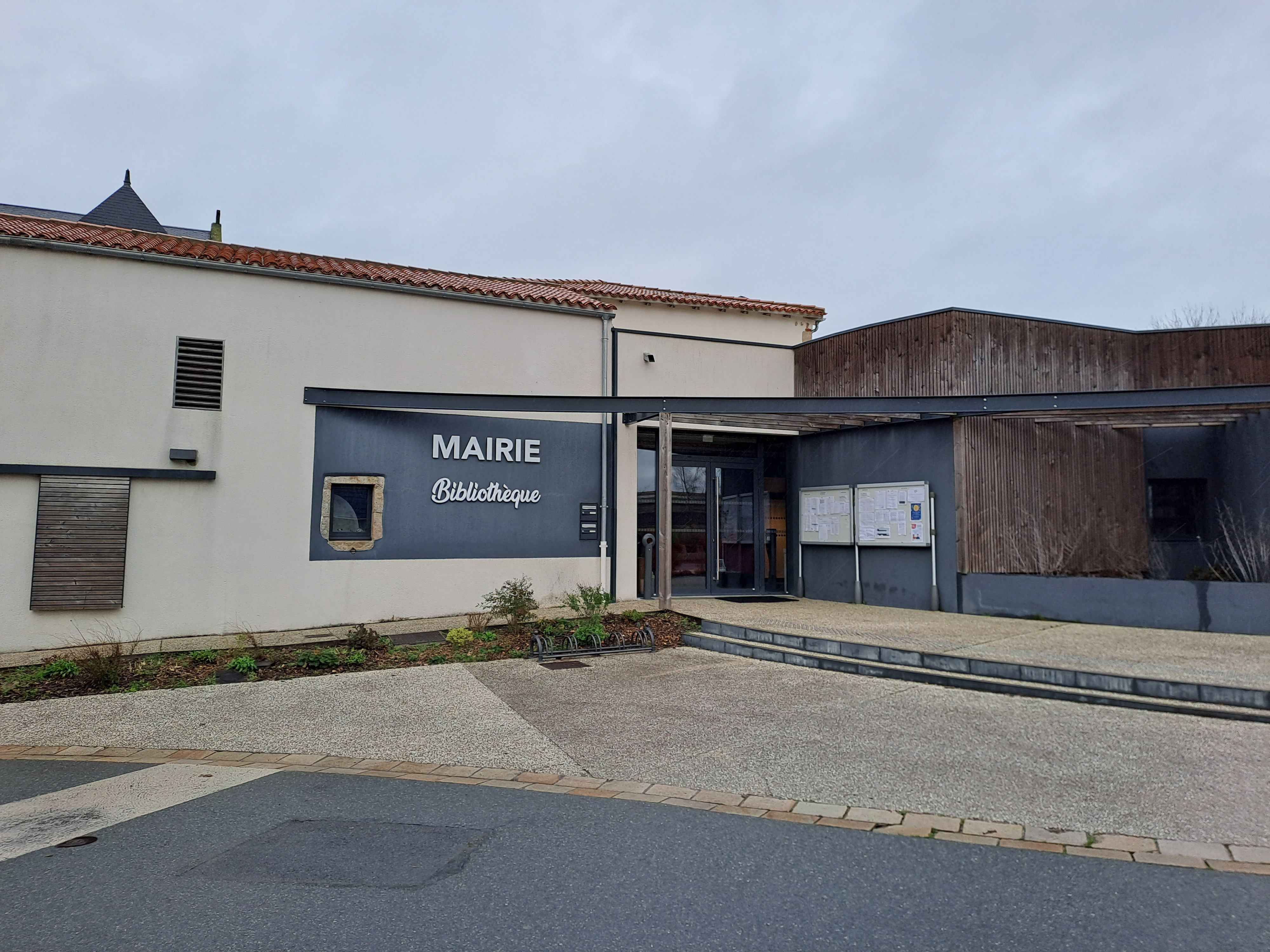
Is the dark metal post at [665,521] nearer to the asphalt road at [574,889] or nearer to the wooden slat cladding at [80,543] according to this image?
the wooden slat cladding at [80,543]

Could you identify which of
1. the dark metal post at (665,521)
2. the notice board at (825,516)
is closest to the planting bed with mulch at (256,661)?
the dark metal post at (665,521)

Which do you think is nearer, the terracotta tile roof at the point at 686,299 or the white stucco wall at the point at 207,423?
the white stucco wall at the point at 207,423

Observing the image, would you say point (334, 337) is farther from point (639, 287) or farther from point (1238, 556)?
point (1238, 556)

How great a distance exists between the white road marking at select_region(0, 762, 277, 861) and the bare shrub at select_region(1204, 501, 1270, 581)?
11.6 m

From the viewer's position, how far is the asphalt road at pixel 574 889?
3.10 metres

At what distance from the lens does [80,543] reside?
10.6 m

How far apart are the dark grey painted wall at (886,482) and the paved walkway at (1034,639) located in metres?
0.46

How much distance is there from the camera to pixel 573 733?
630cm

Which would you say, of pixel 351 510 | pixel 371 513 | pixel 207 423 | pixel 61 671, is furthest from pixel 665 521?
pixel 61 671

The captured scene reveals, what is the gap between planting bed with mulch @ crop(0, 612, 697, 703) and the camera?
8148mm

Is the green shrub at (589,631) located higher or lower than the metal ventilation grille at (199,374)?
lower

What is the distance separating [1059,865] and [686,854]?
168 cm

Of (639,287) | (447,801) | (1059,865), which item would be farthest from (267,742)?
(639,287)

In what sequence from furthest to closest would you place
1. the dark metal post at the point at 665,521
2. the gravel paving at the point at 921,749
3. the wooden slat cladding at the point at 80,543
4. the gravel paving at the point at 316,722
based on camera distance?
the dark metal post at the point at 665,521
the wooden slat cladding at the point at 80,543
the gravel paving at the point at 316,722
the gravel paving at the point at 921,749
